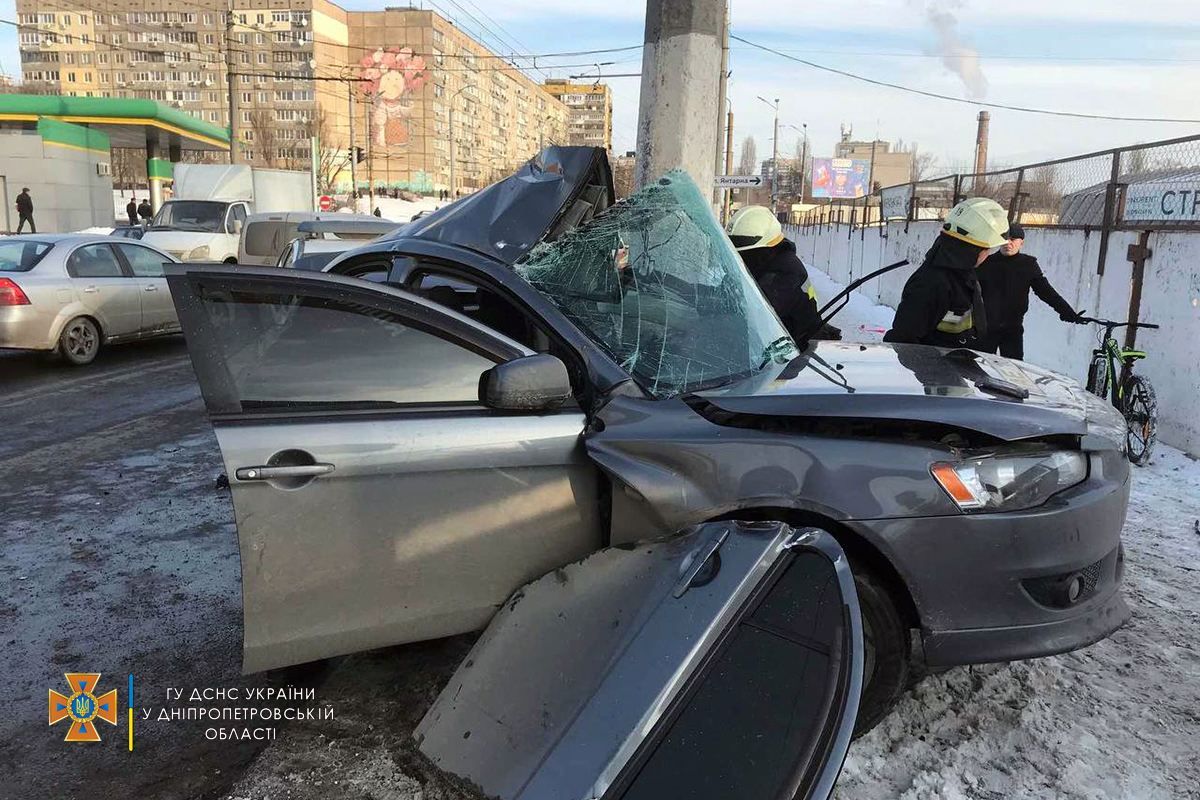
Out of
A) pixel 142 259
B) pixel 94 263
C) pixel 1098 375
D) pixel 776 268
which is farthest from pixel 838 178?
pixel 776 268

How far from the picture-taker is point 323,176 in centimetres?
6694

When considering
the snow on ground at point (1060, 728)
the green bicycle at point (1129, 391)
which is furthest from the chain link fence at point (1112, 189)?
the snow on ground at point (1060, 728)

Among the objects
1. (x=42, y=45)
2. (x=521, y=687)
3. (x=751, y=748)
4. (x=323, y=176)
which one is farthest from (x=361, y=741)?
(x=42, y=45)

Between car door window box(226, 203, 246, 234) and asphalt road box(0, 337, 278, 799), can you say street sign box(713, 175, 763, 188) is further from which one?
car door window box(226, 203, 246, 234)

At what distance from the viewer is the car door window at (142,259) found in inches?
407

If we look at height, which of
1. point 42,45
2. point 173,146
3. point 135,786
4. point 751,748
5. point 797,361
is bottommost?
point 135,786

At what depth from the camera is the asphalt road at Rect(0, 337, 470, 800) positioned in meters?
2.61

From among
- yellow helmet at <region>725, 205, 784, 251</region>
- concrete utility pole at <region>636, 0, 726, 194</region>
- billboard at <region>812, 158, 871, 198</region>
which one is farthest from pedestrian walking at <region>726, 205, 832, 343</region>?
billboard at <region>812, 158, 871, 198</region>

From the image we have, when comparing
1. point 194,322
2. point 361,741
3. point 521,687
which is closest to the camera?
point 521,687

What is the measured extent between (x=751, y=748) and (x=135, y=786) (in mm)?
2000

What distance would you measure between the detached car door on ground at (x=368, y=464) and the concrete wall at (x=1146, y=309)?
5832 millimetres

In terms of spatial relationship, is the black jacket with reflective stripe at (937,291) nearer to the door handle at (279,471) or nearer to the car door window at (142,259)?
the door handle at (279,471)

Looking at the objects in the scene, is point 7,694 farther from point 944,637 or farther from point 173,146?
point 173,146

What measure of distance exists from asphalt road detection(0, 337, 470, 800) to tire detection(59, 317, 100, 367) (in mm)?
3785
